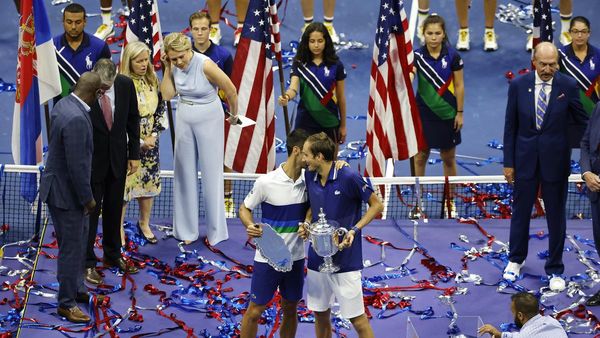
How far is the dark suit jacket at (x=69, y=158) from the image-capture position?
470 inches

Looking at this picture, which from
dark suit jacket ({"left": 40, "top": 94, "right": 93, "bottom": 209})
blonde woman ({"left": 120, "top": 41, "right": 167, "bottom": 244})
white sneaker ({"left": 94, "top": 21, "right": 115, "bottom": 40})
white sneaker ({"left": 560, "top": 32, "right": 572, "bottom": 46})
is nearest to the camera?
dark suit jacket ({"left": 40, "top": 94, "right": 93, "bottom": 209})

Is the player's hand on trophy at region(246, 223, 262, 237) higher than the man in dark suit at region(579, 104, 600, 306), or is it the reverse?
the man in dark suit at region(579, 104, 600, 306)

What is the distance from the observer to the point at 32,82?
559 inches

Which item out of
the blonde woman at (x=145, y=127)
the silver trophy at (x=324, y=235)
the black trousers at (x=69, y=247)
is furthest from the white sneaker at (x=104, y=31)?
the silver trophy at (x=324, y=235)

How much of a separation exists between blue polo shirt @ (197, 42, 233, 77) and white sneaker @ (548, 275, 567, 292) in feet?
11.8

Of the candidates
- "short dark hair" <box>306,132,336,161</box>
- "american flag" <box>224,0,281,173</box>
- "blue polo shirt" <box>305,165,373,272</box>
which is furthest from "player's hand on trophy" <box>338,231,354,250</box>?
"american flag" <box>224,0,281,173</box>

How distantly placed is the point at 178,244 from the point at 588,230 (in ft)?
12.3

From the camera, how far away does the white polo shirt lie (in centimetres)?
1138

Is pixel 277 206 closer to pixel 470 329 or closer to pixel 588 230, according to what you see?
pixel 470 329

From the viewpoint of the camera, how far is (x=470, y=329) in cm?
1236

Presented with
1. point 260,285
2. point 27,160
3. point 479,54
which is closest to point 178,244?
point 27,160

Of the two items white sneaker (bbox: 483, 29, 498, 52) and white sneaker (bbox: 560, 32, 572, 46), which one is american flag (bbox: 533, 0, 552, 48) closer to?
white sneaker (bbox: 560, 32, 572, 46)

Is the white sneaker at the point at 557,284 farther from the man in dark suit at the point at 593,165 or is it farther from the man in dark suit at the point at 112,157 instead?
the man in dark suit at the point at 112,157

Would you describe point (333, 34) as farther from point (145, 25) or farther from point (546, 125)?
point (546, 125)
